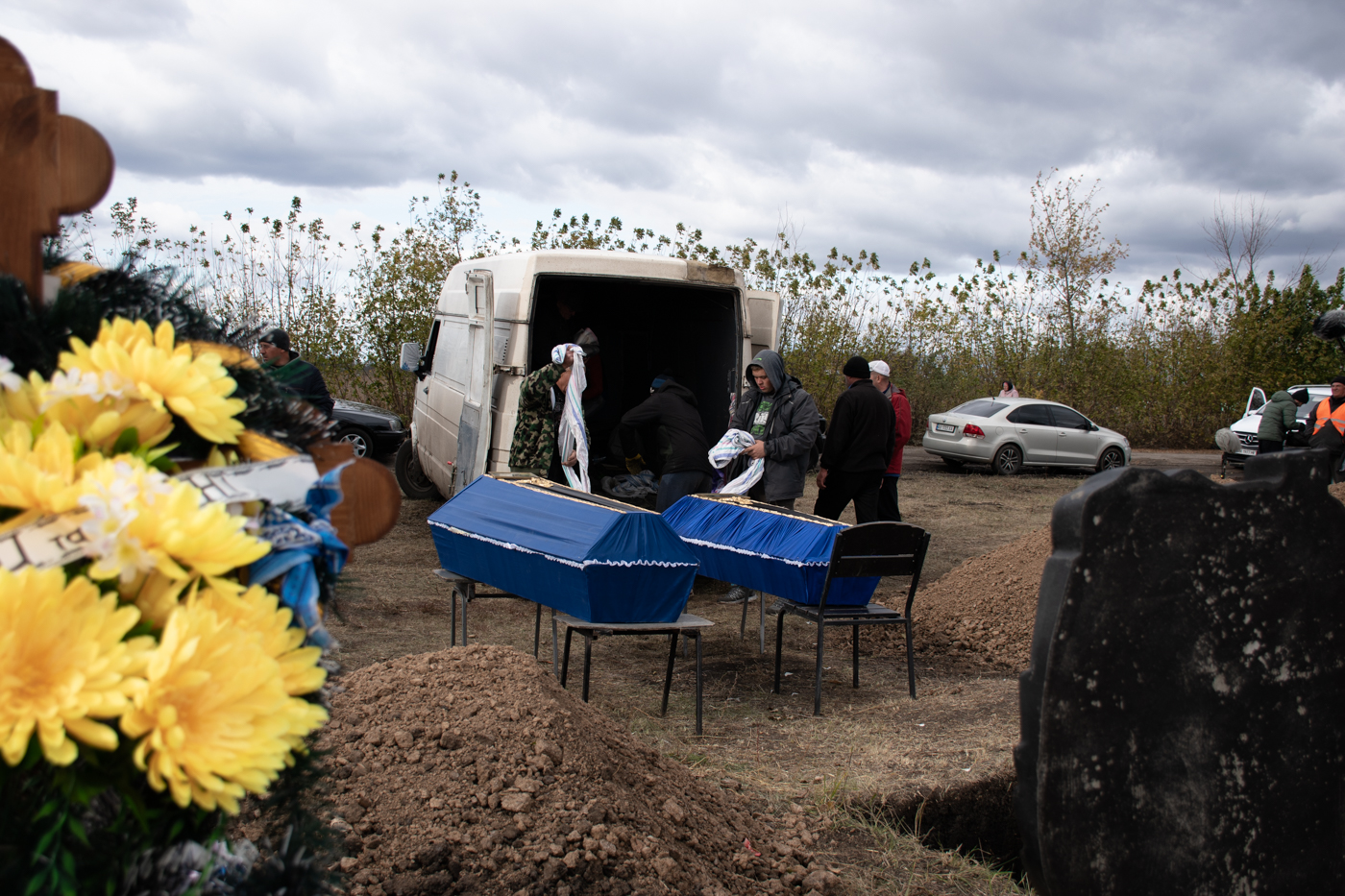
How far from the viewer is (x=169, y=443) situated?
1405 mm

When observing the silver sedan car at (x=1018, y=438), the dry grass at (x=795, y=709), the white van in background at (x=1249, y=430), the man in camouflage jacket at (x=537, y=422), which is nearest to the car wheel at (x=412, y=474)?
the dry grass at (x=795, y=709)

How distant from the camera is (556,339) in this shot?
35.3 feet

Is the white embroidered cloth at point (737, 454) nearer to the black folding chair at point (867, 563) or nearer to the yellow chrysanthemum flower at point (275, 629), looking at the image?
the black folding chair at point (867, 563)

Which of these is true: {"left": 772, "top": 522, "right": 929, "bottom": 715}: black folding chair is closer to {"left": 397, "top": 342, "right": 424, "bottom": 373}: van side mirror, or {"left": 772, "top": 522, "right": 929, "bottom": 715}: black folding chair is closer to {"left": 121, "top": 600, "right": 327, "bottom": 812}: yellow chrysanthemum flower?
{"left": 121, "top": 600, "right": 327, "bottom": 812}: yellow chrysanthemum flower

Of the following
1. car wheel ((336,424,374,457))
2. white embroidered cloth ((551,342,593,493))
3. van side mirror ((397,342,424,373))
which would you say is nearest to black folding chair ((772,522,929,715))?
white embroidered cloth ((551,342,593,493))

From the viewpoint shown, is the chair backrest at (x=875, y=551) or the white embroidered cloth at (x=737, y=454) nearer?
the chair backrest at (x=875, y=551)

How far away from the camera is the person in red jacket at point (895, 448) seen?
934 cm

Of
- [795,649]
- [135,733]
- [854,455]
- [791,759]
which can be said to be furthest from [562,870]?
[854,455]

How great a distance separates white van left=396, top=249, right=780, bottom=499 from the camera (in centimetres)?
762

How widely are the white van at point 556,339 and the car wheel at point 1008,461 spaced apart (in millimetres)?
8737

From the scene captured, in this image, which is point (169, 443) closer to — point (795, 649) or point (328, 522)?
point (328, 522)

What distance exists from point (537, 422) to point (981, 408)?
12886mm

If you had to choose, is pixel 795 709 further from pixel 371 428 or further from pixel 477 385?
pixel 371 428

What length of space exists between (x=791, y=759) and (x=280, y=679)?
3581mm
